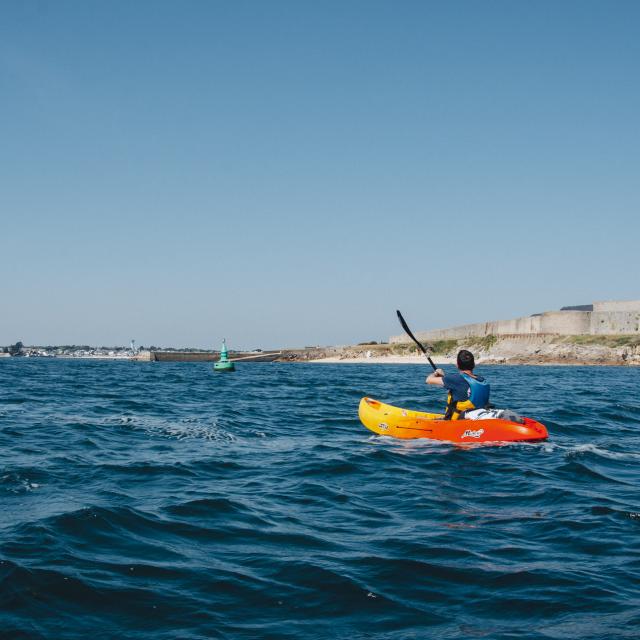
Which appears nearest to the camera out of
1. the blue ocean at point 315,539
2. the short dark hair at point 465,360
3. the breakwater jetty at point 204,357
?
the blue ocean at point 315,539

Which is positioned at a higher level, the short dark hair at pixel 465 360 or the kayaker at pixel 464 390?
the short dark hair at pixel 465 360

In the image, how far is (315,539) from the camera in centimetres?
636

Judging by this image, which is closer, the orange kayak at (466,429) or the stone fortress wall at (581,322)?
the orange kayak at (466,429)

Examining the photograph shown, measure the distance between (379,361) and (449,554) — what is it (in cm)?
10182

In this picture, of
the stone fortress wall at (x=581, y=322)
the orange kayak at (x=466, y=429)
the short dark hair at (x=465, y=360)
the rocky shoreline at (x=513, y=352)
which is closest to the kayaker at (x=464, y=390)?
the short dark hair at (x=465, y=360)

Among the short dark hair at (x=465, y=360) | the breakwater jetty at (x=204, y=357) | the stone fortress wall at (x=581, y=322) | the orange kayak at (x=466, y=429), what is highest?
the stone fortress wall at (x=581, y=322)

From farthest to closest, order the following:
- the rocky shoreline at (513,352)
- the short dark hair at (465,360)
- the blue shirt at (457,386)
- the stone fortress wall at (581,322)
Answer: the stone fortress wall at (581,322) → the rocky shoreline at (513,352) → the blue shirt at (457,386) → the short dark hair at (465,360)

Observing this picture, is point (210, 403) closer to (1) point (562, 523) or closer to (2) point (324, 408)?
(2) point (324, 408)

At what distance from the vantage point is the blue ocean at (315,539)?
4.49 m

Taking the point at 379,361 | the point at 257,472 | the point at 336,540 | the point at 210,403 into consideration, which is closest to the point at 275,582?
the point at 336,540

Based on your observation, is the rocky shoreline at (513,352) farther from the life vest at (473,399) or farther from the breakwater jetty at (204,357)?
the life vest at (473,399)

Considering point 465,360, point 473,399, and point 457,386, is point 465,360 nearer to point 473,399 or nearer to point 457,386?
point 457,386

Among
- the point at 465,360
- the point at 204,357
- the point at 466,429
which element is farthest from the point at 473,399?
the point at 204,357

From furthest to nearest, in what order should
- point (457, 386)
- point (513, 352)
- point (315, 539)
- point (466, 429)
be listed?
point (513, 352) → point (457, 386) → point (466, 429) → point (315, 539)
